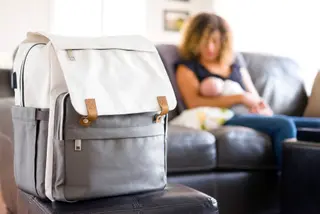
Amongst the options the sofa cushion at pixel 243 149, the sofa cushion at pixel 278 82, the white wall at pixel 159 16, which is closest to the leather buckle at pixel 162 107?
the sofa cushion at pixel 243 149

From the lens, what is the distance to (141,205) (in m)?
1.12

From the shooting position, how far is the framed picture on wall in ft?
11.4

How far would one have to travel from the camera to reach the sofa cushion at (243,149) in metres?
1.86

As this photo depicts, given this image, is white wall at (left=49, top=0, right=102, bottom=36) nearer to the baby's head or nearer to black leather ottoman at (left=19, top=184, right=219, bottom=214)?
the baby's head

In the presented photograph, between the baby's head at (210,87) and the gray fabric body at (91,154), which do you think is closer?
the gray fabric body at (91,154)

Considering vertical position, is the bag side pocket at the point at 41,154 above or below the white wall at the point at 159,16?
below

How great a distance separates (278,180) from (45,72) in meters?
1.22

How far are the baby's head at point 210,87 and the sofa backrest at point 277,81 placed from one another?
0.94 ft

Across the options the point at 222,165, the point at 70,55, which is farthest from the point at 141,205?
the point at 222,165

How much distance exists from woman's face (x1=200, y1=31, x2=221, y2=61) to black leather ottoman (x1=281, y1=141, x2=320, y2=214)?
68cm

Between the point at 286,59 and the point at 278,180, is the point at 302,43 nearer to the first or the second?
the point at 286,59

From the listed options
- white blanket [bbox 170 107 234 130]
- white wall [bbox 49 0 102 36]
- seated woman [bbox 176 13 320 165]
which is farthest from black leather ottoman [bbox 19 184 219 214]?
white wall [bbox 49 0 102 36]

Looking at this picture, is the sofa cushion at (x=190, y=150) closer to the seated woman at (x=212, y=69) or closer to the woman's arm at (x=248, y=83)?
the seated woman at (x=212, y=69)

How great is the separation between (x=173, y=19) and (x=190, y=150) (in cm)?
190
